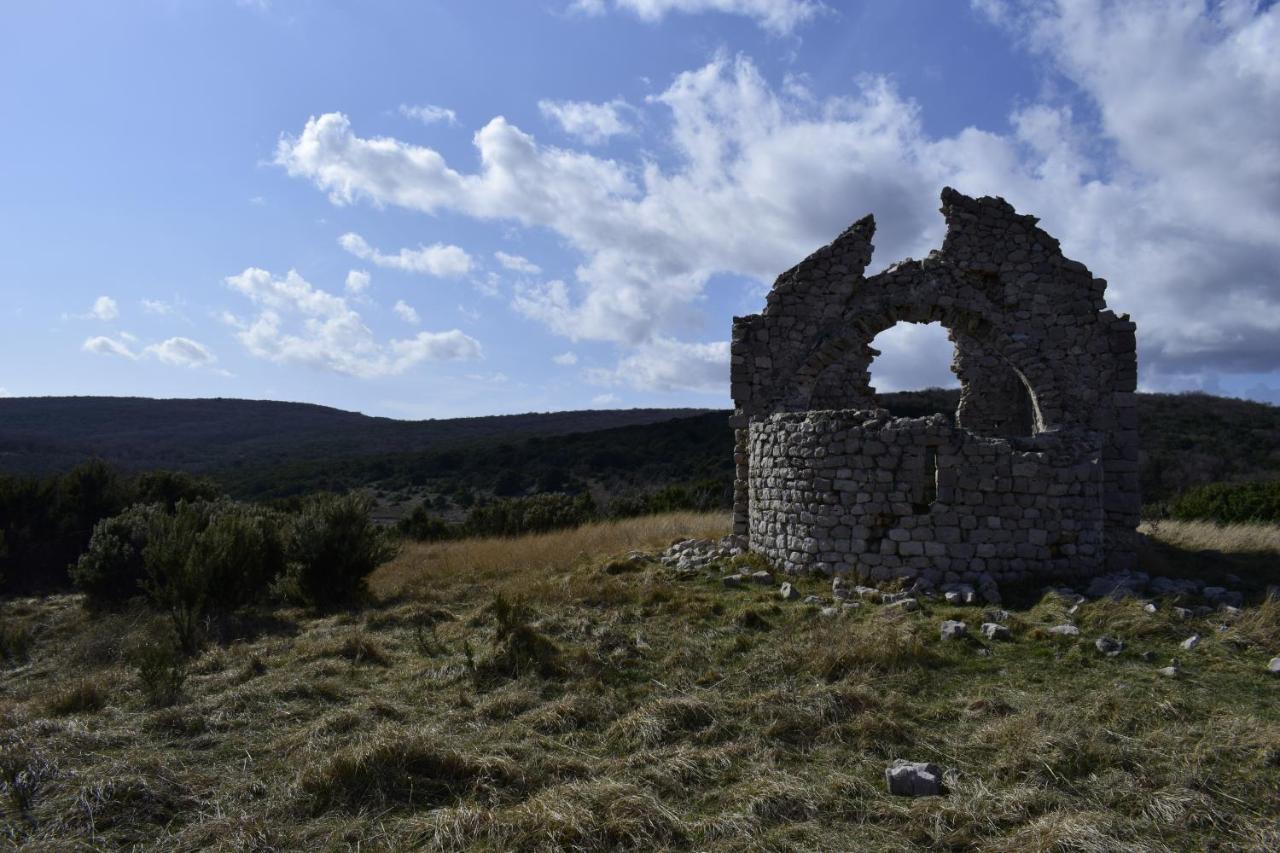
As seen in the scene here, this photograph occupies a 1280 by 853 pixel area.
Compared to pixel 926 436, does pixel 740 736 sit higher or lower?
lower

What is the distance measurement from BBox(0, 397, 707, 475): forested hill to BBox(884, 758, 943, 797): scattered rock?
35.9 meters

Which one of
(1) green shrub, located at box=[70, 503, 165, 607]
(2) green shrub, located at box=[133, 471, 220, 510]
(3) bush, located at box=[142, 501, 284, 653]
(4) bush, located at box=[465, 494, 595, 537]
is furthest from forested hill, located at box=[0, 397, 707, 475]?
(3) bush, located at box=[142, 501, 284, 653]

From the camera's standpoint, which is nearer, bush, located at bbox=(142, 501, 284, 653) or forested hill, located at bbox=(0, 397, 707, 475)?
bush, located at bbox=(142, 501, 284, 653)

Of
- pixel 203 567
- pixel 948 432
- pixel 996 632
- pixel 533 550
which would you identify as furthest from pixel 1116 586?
pixel 203 567

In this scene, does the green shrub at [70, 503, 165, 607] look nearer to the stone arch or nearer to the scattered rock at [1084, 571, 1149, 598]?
the stone arch

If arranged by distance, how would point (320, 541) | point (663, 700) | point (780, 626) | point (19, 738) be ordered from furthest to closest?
1. point (320, 541)
2. point (780, 626)
3. point (663, 700)
4. point (19, 738)

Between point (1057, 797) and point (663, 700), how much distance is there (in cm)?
249

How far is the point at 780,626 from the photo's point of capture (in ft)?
25.4

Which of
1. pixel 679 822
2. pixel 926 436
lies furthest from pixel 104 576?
pixel 926 436

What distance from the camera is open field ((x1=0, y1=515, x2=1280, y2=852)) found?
4.03 m

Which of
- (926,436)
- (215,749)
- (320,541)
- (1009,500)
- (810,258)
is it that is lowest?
(215,749)

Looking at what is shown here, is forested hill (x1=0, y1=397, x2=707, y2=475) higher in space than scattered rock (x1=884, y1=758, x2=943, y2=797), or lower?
higher

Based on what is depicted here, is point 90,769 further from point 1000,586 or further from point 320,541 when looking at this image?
point 1000,586

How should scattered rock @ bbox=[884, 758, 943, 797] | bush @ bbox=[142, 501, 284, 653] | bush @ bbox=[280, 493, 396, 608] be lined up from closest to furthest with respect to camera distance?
scattered rock @ bbox=[884, 758, 943, 797], bush @ bbox=[142, 501, 284, 653], bush @ bbox=[280, 493, 396, 608]
